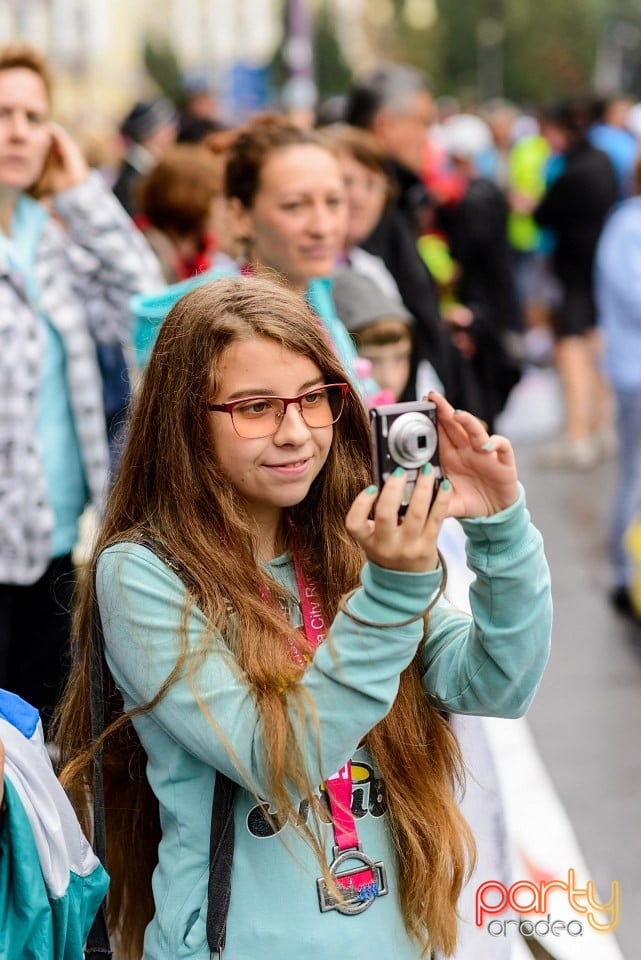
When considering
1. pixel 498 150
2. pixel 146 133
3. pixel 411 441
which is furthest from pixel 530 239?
pixel 411 441

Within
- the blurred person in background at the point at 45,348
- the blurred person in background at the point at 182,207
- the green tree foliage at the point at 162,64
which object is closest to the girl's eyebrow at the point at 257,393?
the blurred person in background at the point at 45,348

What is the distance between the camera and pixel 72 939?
1.94 metres

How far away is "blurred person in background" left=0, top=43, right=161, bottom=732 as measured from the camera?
11.4 feet

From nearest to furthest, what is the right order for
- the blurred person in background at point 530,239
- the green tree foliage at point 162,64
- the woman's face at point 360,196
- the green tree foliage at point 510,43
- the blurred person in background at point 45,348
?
the blurred person in background at point 45,348
the woman's face at point 360,196
the blurred person in background at point 530,239
the green tree foliage at point 162,64
the green tree foliage at point 510,43

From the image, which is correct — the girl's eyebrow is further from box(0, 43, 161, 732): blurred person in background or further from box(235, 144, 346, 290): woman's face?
box(235, 144, 346, 290): woman's face

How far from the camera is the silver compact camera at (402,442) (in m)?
1.72

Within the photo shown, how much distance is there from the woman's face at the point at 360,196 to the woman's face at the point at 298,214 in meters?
1.22

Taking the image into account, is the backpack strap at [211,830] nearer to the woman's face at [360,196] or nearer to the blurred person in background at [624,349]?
the woman's face at [360,196]

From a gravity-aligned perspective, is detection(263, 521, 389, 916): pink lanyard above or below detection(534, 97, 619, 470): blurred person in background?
below

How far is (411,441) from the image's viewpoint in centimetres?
174

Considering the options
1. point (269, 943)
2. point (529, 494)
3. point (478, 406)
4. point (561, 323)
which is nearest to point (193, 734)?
point (269, 943)

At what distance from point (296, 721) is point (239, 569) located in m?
0.28
